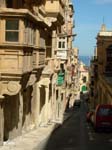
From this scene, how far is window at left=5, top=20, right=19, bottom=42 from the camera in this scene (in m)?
22.1

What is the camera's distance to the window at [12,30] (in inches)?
870

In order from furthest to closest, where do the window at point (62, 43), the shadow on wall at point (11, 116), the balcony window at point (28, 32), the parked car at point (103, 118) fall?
the window at point (62, 43) < the parked car at point (103, 118) < the shadow on wall at point (11, 116) < the balcony window at point (28, 32)

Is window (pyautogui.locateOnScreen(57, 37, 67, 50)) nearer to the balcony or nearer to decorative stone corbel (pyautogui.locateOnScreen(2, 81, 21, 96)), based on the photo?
the balcony

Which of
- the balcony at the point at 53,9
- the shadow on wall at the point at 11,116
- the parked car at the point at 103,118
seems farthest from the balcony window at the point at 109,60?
the shadow on wall at the point at 11,116

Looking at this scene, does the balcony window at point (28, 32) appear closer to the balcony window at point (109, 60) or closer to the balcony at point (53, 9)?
the balcony at point (53, 9)

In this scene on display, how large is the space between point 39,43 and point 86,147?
858cm

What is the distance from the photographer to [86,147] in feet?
77.1

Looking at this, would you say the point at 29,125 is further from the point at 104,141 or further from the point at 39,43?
the point at 104,141

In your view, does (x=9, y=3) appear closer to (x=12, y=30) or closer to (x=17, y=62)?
(x=12, y=30)

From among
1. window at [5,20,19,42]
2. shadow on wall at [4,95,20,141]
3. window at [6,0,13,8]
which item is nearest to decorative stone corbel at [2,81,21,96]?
window at [5,20,19,42]

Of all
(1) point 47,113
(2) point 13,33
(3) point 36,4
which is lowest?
(1) point 47,113

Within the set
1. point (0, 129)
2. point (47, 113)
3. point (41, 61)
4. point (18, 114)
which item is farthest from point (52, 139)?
point (47, 113)

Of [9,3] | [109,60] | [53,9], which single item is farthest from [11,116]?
[109,60]

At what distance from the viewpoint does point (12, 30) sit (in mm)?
22297
